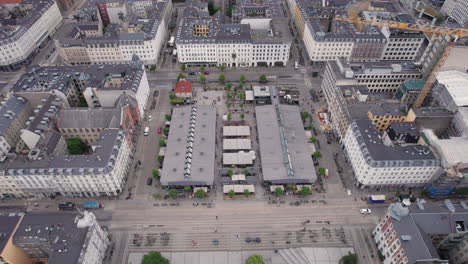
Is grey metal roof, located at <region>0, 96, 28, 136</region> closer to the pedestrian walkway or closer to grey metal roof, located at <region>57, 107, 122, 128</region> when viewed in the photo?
grey metal roof, located at <region>57, 107, 122, 128</region>

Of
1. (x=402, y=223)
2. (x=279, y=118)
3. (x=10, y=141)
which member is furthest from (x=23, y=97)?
(x=402, y=223)

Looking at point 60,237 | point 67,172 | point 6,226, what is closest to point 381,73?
point 67,172

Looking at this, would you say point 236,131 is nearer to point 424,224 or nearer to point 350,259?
point 350,259

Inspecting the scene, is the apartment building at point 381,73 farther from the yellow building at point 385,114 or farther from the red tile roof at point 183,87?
the red tile roof at point 183,87

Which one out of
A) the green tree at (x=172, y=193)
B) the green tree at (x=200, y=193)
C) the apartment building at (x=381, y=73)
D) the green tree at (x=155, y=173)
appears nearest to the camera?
the green tree at (x=200, y=193)

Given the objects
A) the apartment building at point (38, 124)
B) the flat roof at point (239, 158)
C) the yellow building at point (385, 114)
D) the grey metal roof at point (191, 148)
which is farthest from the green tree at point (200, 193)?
the yellow building at point (385, 114)

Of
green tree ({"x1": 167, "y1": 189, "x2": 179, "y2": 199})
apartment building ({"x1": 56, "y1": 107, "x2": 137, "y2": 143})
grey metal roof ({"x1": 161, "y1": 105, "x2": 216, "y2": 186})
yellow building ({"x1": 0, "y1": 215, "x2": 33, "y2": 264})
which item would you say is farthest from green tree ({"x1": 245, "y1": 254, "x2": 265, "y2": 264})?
apartment building ({"x1": 56, "y1": 107, "x2": 137, "y2": 143})

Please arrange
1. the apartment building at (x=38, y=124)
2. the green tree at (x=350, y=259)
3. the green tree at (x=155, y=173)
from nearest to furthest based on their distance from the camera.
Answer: the green tree at (x=350, y=259)
the apartment building at (x=38, y=124)
the green tree at (x=155, y=173)
